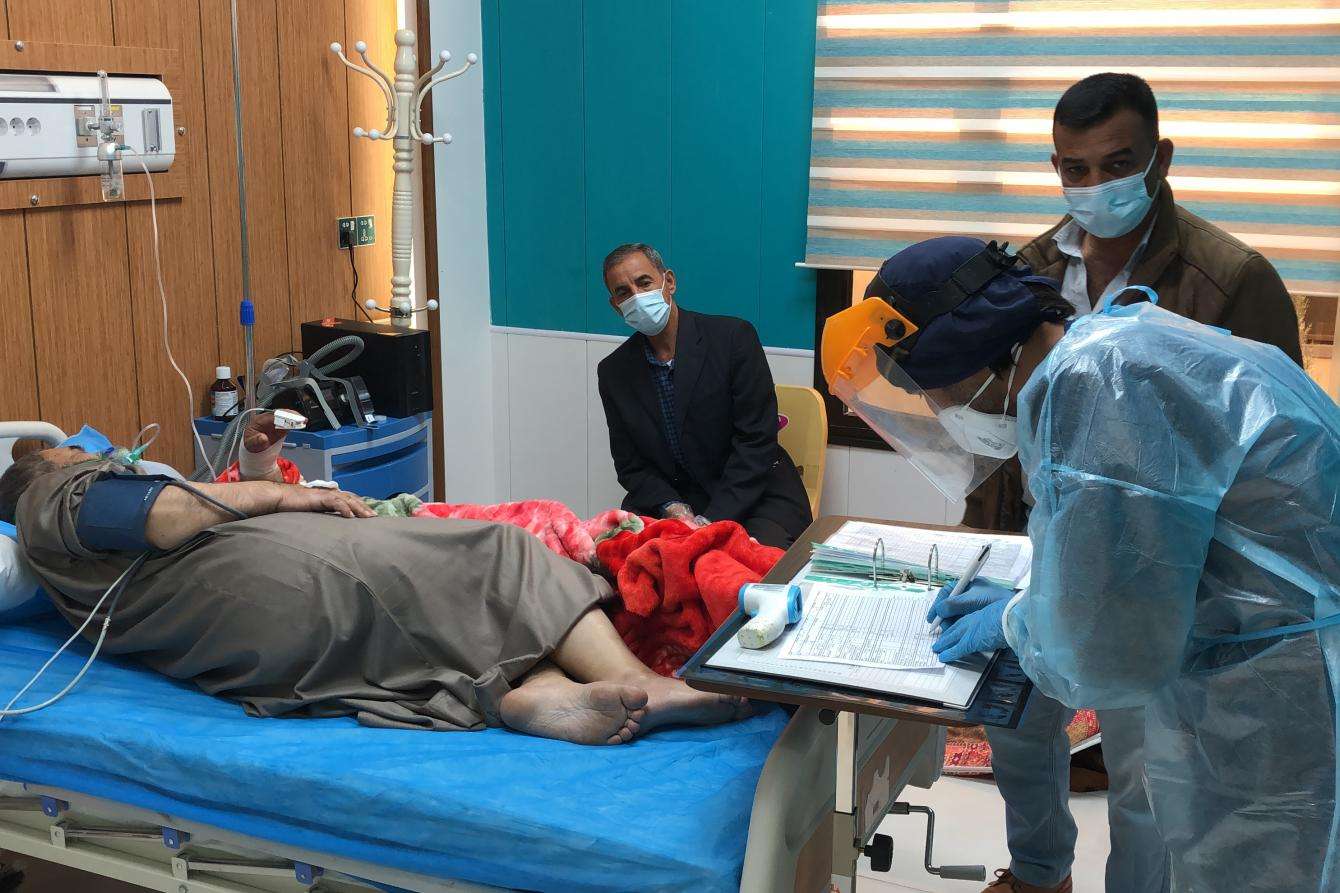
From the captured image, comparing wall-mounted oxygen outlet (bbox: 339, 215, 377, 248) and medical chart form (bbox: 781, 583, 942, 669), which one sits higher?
wall-mounted oxygen outlet (bbox: 339, 215, 377, 248)

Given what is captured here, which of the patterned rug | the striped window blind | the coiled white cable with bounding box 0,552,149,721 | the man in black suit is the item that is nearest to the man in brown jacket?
the patterned rug

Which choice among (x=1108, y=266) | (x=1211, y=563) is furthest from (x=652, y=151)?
(x=1211, y=563)

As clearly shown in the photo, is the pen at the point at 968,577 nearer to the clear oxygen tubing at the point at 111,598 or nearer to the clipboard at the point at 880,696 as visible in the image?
the clipboard at the point at 880,696

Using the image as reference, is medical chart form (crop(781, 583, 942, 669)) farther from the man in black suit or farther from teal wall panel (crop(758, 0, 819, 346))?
teal wall panel (crop(758, 0, 819, 346))

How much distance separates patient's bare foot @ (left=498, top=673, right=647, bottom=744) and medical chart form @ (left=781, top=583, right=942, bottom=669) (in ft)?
1.07

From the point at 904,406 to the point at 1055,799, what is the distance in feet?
2.73

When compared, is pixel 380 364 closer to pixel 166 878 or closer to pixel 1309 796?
pixel 166 878

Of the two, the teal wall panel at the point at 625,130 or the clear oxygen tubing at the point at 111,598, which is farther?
the teal wall panel at the point at 625,130

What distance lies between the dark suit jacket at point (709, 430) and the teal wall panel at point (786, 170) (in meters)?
0.42

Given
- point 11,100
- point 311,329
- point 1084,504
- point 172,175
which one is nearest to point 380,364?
point 311,329

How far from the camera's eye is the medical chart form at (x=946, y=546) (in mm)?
1931

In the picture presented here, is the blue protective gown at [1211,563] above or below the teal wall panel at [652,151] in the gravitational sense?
below

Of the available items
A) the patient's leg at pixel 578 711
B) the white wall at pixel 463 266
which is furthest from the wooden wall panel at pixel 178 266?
the patient's leg at pixel 578 711

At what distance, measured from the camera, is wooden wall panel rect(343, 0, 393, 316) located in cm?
377
